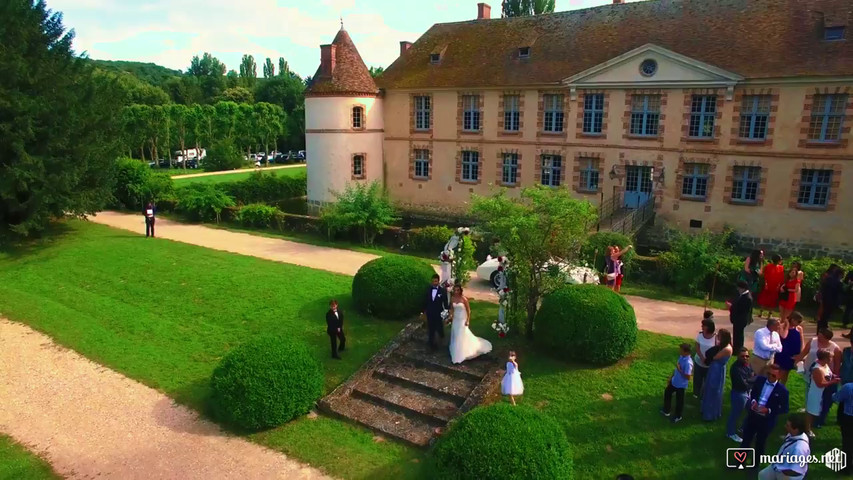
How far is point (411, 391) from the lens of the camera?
1119 cm

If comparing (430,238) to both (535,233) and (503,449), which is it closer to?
(535,233)

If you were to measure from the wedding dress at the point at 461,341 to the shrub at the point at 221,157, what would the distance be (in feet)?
172

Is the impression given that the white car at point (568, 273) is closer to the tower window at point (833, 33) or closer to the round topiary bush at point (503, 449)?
the round topiary bush at point (503, 449)

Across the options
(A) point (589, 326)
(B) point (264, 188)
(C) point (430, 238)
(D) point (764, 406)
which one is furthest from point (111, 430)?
(B) point (264, 188)

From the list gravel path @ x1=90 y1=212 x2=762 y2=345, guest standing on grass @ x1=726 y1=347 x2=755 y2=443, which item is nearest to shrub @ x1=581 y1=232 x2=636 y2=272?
gravel path @ x1=90 y1=212 x2=762 y2=345

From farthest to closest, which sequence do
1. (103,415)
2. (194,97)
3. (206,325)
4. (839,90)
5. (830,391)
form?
(194,97) < (839,90) < (206,325) < (103,415) < (830,391)

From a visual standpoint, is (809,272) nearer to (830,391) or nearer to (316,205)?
(830,391)

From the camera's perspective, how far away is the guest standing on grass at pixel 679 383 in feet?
30.2

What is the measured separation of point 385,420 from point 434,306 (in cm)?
276

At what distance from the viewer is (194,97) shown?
79.7 m

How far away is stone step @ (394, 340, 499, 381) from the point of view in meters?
11.4

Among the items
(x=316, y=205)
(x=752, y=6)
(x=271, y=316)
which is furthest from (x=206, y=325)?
(x=752, y=6)

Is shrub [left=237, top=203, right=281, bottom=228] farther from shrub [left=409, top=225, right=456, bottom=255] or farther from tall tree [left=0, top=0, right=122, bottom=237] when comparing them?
shrub [left=409, top=225, right=456, bottom=255]

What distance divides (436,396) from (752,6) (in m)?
23.6
